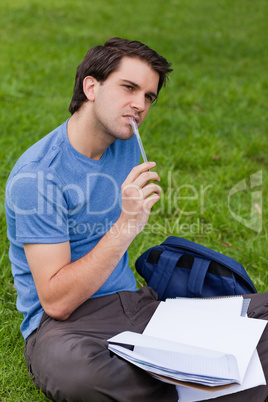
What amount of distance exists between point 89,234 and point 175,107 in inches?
141

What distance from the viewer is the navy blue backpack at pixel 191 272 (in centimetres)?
269

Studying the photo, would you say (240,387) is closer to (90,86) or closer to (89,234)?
(89,234)

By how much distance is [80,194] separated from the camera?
2320 millimetres

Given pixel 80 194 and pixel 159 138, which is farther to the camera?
pixel 159 138

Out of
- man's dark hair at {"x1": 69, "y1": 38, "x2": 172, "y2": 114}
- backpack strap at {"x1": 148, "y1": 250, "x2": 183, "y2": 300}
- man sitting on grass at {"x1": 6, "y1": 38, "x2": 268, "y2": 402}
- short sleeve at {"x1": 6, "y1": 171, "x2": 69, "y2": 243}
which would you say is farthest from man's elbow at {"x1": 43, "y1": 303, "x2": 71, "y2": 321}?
man's dark hair at {"x1": 69, "y1": 38, "x2": 172, "y2": 114}

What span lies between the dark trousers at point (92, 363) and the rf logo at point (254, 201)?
149cm

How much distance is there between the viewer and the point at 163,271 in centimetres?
279

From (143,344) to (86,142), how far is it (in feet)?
3.14

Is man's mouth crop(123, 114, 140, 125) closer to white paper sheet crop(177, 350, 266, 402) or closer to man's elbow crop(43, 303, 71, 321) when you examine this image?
man's elbow crop(43, 303, 71, 321)

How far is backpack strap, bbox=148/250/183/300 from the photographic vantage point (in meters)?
2.76

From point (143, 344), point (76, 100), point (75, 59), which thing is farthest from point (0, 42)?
point (143, 344)

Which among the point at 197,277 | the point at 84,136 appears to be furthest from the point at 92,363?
the point at 84,136

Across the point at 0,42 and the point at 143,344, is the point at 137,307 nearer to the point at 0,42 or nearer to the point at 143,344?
the point at 143,344

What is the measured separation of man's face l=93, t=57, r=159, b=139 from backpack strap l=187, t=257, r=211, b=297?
80cm
